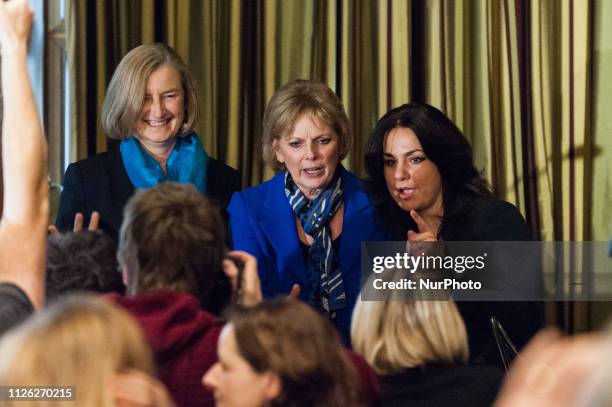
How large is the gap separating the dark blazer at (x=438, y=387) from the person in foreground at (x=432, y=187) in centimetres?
93

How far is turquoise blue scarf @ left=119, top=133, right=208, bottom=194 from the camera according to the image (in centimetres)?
321

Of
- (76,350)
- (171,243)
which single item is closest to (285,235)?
(171,243)

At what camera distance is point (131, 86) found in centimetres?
321

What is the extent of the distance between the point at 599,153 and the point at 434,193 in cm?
Result: 138

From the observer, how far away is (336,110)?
3191mm

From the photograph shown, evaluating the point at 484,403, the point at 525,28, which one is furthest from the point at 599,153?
the point at 484,403

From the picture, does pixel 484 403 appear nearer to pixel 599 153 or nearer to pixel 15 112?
pixel 15 112

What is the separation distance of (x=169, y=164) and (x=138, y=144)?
0.35 ft

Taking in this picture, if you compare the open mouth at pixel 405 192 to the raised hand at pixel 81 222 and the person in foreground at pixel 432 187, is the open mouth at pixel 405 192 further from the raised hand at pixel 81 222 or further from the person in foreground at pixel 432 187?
the raised hand at pixel 81 222

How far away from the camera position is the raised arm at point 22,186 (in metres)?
1.55

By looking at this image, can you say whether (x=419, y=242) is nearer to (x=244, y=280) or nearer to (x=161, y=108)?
(x=244, y=280)

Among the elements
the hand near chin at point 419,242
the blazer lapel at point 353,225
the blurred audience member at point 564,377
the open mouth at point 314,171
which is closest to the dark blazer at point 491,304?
the hand near chin at point 419,242

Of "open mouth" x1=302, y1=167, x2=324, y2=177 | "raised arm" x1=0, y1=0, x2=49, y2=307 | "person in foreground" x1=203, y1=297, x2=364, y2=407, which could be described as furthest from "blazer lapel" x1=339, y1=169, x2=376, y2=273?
"raised arm" x1=0, y1=0, x2=49, y2=307

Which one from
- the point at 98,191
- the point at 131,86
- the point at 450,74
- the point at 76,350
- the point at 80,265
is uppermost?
the point at 450,74
